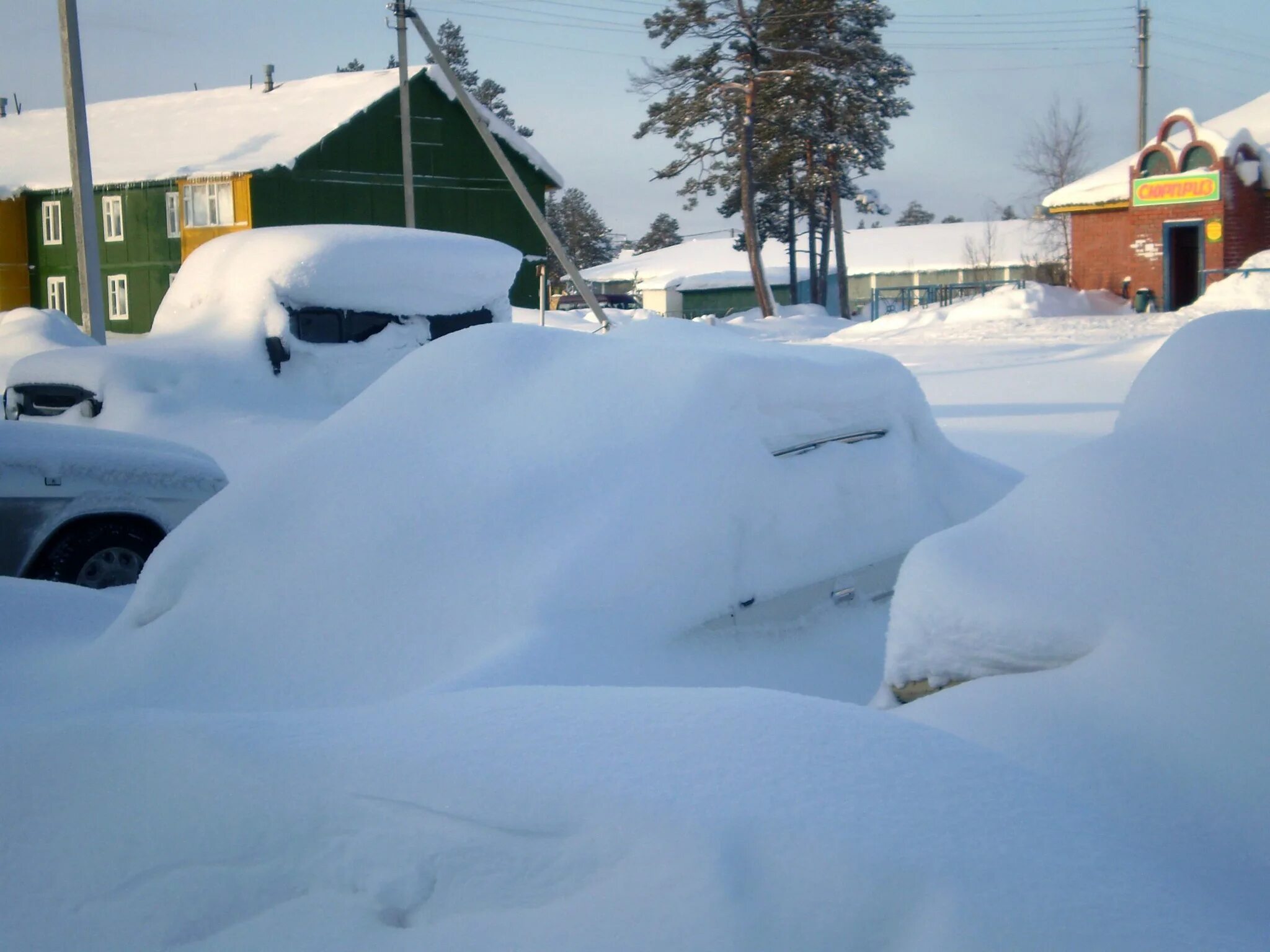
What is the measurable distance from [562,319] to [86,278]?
16.7 metres

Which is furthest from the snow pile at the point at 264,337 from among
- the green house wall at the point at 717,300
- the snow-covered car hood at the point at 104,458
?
the green house wall at the point at 717,300

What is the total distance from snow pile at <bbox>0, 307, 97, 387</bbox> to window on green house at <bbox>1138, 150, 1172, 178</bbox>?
22.5 meters

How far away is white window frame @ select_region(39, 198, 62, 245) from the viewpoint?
36.9 meters

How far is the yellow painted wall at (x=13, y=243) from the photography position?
122 ft

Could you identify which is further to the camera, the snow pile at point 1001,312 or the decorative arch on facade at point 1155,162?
the decorative arch on facade at point 1155,162

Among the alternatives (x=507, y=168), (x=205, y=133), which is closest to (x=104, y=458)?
(x=507, y=168)

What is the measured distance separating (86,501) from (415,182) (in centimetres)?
3007

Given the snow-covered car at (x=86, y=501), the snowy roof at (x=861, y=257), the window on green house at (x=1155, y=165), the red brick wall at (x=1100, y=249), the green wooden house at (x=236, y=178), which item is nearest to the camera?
the snow-covered car at (x=86, y=501)

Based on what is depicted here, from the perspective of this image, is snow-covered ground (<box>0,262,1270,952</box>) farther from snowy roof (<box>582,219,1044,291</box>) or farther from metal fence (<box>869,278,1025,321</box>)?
snowy roof (<box>582,219,1044,291</box>)

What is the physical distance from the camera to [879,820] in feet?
5.68

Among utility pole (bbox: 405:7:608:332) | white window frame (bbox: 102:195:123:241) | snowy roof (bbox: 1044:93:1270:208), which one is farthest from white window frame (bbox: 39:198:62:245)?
snowy roof (bbox: 1044:93:1270:208)

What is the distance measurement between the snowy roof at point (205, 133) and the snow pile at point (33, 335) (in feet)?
37.9

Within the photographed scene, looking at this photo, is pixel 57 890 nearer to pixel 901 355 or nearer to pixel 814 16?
pixel 901 355

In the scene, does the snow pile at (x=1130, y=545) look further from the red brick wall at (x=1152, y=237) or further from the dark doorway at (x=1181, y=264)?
the dark doorway at (x=1181, y=264)
